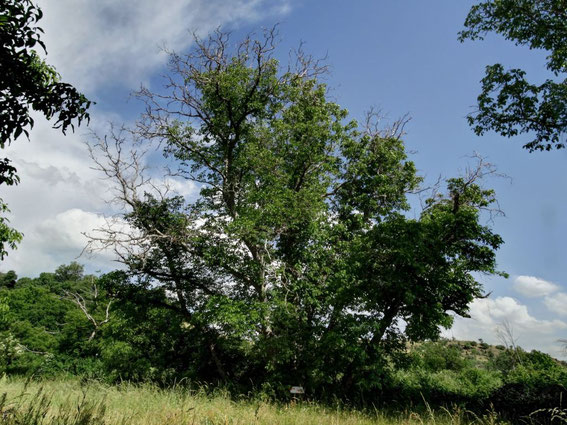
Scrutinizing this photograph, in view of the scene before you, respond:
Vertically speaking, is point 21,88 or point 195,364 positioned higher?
point 21,88

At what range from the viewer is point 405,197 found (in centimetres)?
1586

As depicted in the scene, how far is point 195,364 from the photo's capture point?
52.0ft

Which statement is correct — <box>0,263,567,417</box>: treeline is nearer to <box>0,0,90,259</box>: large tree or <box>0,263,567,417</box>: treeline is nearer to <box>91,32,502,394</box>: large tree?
<box>91,32,502,394</box>: large tree

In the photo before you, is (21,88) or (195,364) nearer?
(21,88)

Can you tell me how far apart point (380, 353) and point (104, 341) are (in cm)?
1479

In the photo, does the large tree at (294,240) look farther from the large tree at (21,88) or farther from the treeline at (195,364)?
the large tree at (21,88)

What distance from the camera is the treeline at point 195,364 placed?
38.3ft

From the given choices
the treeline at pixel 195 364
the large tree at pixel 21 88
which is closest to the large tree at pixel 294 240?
the treeline at pixel 195 364

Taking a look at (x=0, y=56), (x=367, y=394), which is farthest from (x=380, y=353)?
(x=0, y=56)

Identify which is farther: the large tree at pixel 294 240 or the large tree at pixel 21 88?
the large tree at pixel 294 240

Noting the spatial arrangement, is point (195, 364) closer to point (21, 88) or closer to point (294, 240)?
point (294, 240)

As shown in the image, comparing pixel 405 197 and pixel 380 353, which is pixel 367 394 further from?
pixel 405 197

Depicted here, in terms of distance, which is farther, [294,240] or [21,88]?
[294,240]

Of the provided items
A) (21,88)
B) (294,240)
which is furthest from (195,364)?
(21,88)
